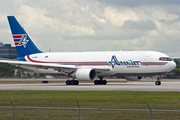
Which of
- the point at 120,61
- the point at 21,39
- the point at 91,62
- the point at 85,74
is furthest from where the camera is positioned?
the point at 21,39

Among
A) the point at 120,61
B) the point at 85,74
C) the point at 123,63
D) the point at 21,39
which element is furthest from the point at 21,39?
the point at 123,63

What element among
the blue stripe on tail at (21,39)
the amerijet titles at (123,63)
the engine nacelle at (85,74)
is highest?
the blue stripe on tail at (21,39)

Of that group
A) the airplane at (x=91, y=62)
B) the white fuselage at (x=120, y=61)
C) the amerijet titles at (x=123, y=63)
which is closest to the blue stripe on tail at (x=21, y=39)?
the airplane at (x=91, y=62)

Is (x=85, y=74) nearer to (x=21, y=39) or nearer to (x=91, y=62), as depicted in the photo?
(x=91, y=62)

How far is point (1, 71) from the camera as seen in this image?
308ft

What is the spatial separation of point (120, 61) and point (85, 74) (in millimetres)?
5130

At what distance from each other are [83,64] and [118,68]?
546 centimetres

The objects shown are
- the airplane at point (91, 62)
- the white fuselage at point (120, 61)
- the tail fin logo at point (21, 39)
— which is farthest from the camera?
the tail fin logo at point (21, 39)

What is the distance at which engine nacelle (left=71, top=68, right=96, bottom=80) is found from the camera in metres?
44.5

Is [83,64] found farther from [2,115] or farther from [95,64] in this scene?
[2,115]

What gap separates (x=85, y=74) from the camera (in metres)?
44.6

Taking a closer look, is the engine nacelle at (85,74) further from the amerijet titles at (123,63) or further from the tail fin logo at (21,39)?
the tail fin logo at (21,39)

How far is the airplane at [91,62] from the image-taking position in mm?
43625

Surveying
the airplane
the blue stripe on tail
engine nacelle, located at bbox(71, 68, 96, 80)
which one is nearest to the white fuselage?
the airplane
